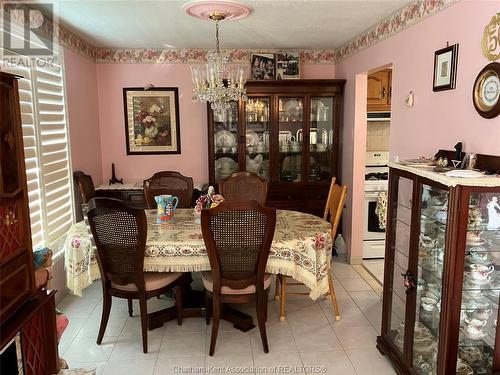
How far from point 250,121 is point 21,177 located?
3233 millimetres

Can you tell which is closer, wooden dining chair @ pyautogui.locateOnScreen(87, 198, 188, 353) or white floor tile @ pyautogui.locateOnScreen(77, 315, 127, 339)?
wooden dining chair @ pyautogui.locateOnScreen(87, 198, 188, 353)

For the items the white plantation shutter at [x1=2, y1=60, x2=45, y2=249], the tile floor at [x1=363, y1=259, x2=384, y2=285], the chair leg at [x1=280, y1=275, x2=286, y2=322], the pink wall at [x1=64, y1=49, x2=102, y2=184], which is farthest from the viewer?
the tile floor at [x1=363, y1=259, x2=384, y2=285]

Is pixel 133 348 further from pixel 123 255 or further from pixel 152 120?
pixel 152 120

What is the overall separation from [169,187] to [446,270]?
2.61m

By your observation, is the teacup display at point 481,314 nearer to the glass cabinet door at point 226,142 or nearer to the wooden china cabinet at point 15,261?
the wooden china cabinet at point 15,261

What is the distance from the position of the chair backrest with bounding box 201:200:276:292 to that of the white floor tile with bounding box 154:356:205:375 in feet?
1.55

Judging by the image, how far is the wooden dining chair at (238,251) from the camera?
2.42m

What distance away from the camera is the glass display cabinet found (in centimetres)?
185

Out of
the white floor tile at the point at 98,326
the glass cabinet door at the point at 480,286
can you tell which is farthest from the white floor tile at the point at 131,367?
the glass cabinet door at the point at 480,286

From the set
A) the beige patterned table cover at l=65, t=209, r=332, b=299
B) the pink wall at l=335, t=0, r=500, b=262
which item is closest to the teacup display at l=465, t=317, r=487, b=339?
the pink wall at l=335, t=0, r=500, b=262

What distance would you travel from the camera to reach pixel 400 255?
2.45 m

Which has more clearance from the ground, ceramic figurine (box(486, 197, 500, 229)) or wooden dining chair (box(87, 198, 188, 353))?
ceramic figurine (box(486, 197, 500, 229))

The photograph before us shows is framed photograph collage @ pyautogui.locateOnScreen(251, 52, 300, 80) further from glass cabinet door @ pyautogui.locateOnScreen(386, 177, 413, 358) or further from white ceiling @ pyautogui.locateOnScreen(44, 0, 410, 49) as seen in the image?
glass cabinet door @ pyautogui.locateOnScreen(386, 177, 413, 358)

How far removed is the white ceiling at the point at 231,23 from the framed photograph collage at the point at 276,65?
100 millimetres
